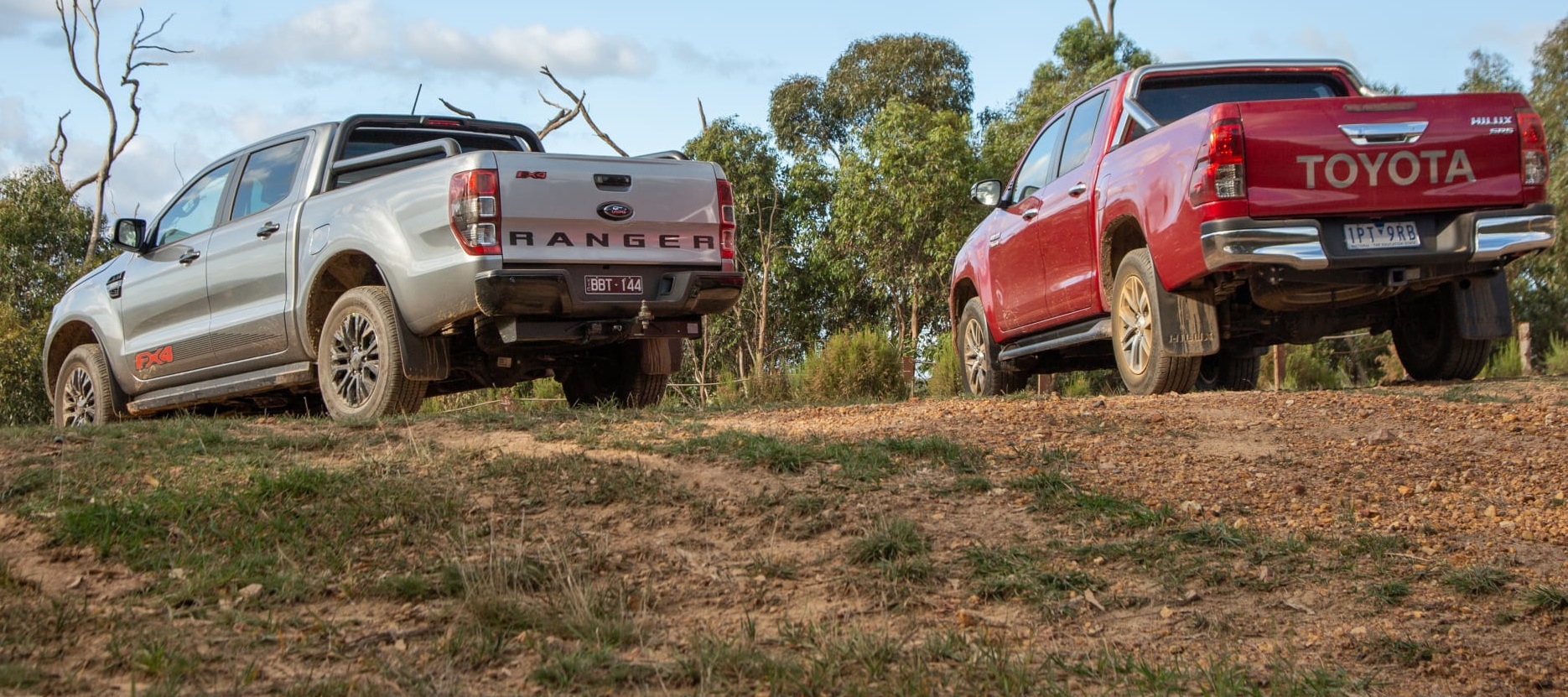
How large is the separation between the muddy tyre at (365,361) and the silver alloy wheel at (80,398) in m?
2.70

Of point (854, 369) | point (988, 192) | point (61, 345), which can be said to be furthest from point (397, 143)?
point (854, 369)

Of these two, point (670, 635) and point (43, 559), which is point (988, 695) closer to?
point (670, 635)

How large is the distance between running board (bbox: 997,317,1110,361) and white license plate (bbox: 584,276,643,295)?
2.73m

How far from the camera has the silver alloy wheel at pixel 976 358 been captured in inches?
409

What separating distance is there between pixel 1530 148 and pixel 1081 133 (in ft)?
8.57

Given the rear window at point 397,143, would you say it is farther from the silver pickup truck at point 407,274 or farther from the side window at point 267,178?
the side window at point 267,178

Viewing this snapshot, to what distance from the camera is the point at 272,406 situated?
994 centimetres

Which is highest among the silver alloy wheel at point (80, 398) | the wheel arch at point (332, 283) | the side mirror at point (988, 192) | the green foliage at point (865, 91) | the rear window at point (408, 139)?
the green foliage at point (865, 91)

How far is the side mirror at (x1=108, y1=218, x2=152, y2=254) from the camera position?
9648 mm

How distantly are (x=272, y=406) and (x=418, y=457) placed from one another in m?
4.91

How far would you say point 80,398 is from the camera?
10391mm

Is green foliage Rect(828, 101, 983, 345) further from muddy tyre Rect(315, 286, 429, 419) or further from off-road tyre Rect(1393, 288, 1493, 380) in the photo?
muddy tyre Rect(315, 286, 429, 419)

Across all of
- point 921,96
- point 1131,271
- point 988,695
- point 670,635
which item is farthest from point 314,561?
point 921,96

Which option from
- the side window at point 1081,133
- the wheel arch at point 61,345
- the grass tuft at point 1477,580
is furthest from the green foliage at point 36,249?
the grass tuft at point 1477,580
